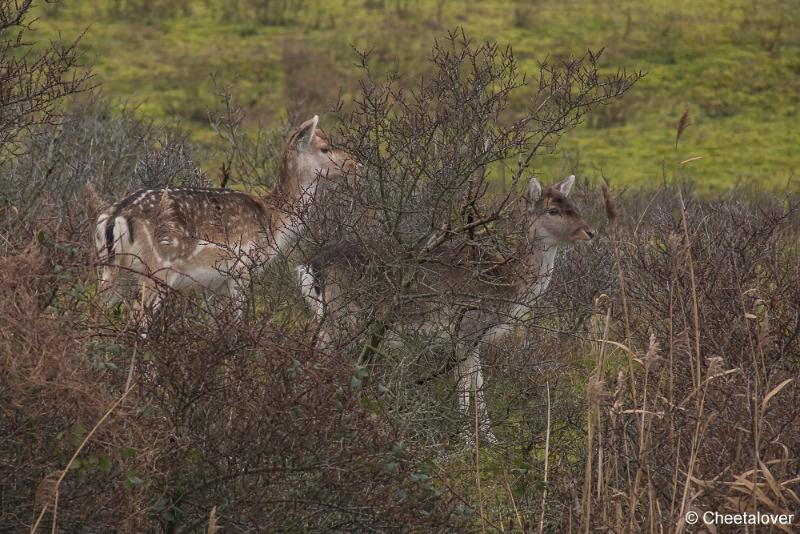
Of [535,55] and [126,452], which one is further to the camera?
[535,55]

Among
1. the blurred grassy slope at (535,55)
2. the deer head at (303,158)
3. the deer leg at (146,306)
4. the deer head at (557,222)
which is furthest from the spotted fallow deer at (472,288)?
the blurred grassy slope at (535,55)

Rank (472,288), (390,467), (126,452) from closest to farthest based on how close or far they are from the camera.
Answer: (126,452)
(390,467)
(472,288)

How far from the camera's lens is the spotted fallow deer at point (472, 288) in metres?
6.55

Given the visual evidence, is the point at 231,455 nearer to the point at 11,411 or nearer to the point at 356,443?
the point at 356,443

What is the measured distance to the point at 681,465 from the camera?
15.3ft

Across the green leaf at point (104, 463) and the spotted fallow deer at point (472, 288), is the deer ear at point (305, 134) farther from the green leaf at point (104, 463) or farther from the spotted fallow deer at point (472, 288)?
the green leaf at point (104, 463)

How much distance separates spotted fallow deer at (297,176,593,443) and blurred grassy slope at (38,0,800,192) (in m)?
11.4

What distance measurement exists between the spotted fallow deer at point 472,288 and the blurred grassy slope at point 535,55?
11390mm

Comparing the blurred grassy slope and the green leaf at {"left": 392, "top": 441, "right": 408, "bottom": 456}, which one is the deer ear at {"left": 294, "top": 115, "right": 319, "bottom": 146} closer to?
the green leaf at {"left": 392, "top": 441, "right": 408, "bottom": 456}

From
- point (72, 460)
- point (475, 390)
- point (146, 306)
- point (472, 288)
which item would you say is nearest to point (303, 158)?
point (472, 288)

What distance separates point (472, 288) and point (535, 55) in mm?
21494

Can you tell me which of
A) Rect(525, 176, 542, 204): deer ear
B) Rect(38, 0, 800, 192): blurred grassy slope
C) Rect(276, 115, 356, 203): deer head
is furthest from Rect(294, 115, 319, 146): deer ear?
Rect(38, 0, 800, 192): blurred grassy slope

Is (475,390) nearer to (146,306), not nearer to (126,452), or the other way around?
(146,306)

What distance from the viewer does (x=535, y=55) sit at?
28594mm
